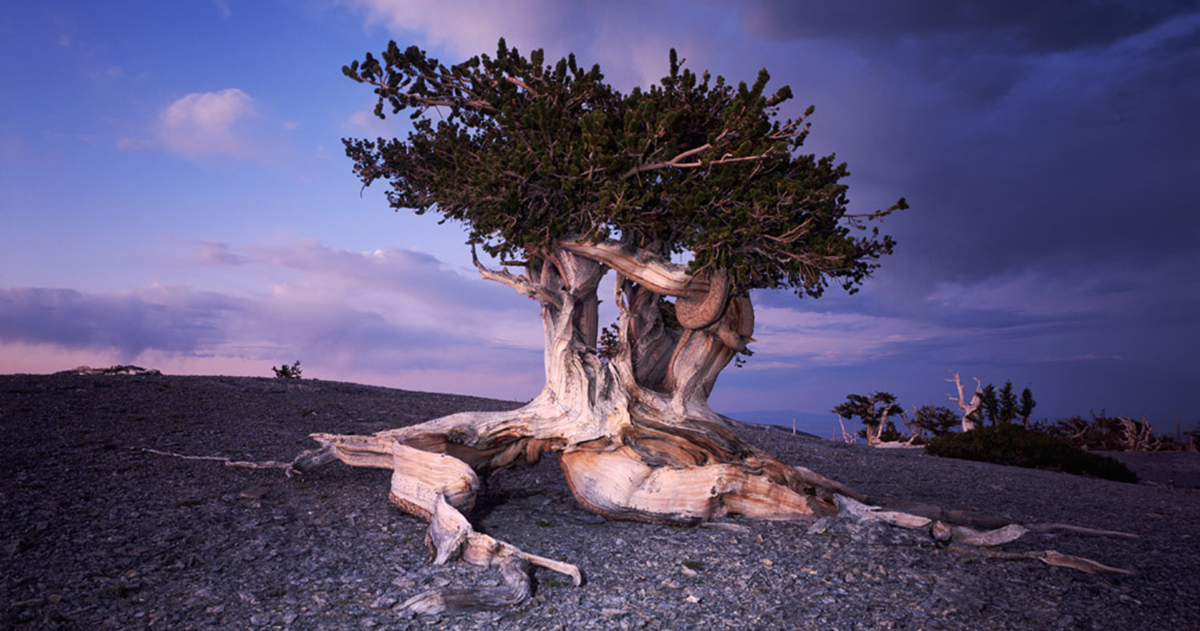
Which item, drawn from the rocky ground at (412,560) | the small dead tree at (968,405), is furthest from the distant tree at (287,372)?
the small dead tree at (968,405)

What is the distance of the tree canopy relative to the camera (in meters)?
9.95

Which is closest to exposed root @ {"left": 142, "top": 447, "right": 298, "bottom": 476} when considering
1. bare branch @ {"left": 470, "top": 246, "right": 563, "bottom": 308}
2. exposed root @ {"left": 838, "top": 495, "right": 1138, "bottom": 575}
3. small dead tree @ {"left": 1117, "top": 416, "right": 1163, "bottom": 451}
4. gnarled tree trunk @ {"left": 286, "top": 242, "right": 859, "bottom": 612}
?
gnarled tree trunk @ {"left": 286, "top": 242, "right": 859, "bottom": 612}

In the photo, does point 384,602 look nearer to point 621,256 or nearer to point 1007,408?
point 621,256

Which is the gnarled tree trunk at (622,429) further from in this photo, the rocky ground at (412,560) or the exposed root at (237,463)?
the rocky ground at (412,560)

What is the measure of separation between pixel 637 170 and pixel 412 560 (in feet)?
22.0

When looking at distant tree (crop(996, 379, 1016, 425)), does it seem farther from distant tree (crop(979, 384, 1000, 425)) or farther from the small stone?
the small stone

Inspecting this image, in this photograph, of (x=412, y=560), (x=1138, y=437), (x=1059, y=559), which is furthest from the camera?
(x=1138, y=437)

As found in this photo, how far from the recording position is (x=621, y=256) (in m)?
11.5

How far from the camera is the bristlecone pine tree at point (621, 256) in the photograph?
10.0 meters

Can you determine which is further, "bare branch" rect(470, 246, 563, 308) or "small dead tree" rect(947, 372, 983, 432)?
"small dead tree" rect(947, 372, 983, 432)

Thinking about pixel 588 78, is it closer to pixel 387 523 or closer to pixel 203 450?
pixel 387 523

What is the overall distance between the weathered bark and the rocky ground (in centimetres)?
56

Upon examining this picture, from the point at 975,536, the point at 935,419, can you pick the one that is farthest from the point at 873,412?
the point at 975,536

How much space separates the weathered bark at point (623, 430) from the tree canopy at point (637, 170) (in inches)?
34.7
